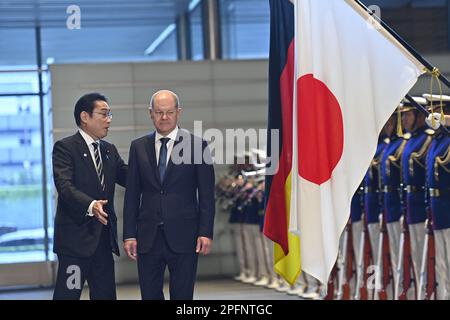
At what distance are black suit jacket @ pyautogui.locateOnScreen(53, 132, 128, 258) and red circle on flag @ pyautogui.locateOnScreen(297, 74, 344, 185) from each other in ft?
3.35

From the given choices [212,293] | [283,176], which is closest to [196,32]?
[212,293]

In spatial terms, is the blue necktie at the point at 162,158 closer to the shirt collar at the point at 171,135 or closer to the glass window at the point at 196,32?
the shirt collar at the point at 171,135

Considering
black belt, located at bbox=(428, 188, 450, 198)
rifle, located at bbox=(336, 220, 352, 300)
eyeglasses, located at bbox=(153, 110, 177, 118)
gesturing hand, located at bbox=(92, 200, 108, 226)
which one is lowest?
rifle, located at bbox=(336, 220, 352, 300)

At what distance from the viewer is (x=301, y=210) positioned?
5.38 m

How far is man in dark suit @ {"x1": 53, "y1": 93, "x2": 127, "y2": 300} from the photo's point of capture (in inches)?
220

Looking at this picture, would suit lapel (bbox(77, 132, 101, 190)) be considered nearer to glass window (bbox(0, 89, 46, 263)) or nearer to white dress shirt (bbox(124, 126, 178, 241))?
white dress shirt (bbox(124, 126, 178, 241))

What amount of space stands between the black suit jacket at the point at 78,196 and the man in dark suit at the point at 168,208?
202mm

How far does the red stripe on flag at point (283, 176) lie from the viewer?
18.5 feet

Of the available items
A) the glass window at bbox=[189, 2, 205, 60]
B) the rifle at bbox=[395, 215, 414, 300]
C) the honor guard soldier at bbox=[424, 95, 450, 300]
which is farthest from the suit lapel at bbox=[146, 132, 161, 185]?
the glass window at bbox=[189, 2, 205, 60]

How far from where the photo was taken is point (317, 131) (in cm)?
537

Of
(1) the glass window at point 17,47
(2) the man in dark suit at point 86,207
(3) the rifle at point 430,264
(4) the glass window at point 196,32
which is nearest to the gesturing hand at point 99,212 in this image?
(2) the man in dark suit at point 86,207

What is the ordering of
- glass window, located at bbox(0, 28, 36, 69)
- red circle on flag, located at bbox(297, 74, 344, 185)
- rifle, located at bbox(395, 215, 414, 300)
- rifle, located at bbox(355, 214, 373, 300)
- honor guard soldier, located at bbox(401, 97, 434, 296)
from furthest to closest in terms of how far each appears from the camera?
glass window, located at bbox(0, 28, 36, 69) → rifle, located at bbox(355, 214, 373, 300) → rifle, located at bbox(395, 215, 414, 300) → honor guard soldier, located at bbox(401, 97, 434, 296) → red circle on flag, located at bbox(297, 74, 344, 185)

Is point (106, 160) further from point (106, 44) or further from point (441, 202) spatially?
point (106, 44)
